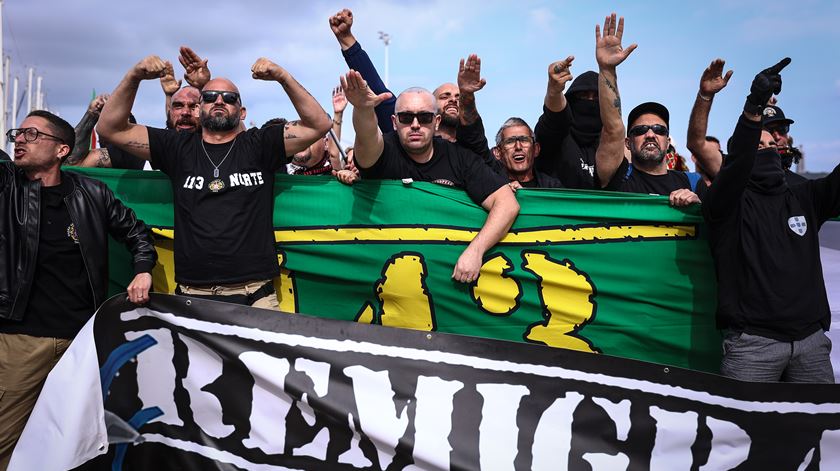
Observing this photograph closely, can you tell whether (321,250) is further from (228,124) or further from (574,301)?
(574,301)

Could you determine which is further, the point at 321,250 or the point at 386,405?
the point at 321,250

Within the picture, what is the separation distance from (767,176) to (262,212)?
2739 millimetres

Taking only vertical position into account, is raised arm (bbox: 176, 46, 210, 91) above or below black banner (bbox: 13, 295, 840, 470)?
above

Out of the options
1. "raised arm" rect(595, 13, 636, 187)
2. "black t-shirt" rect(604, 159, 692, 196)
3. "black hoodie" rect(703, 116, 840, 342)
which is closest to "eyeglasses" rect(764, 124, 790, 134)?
"black hoodie" rect(703, 116, 840, 342)

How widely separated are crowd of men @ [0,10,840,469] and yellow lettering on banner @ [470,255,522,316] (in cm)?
14

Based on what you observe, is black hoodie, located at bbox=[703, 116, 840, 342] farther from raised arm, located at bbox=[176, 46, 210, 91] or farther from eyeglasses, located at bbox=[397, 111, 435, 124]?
raised arm, located at bbox=[176, 46, 210, 91]

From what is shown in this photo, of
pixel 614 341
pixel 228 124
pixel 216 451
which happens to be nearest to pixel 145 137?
pixel 228 124

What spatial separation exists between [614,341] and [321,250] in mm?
1836

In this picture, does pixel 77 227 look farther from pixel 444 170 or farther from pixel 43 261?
pixel 444 170

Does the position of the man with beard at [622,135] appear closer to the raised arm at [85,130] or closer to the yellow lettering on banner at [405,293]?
the yellow lettering on banner at [405,293]

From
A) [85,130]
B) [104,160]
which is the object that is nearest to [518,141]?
[104,160]

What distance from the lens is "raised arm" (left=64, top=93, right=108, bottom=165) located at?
Answer: 4266 millimetres

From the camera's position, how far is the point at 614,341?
12.0 ft

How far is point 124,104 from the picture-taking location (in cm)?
342
